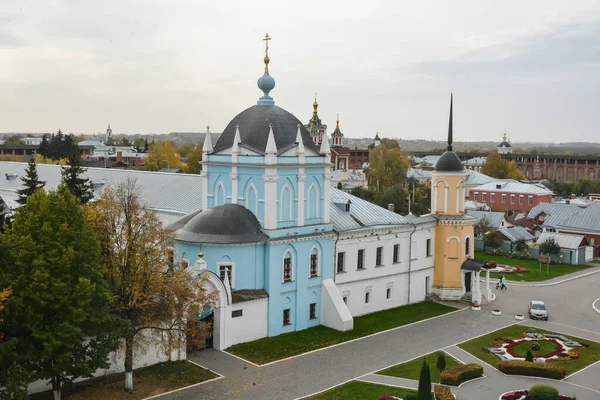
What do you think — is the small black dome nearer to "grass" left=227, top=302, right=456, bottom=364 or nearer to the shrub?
"grass" left=227, top=302, right=456, bottom=364

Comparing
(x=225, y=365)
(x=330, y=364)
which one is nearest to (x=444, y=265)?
(x=330, y=364)

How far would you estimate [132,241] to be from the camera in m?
25.8

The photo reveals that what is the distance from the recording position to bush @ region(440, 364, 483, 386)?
2780 cm

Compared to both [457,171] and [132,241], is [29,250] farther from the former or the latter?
[457,171]

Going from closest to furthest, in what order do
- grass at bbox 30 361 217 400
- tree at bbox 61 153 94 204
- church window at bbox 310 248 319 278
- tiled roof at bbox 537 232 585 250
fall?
grass at bbox 30 361 217 400 → church window at bbox 310 248 319 278 → tree at bbox 61 153 94 204 → tiled roof at bbox 537 232 585 250

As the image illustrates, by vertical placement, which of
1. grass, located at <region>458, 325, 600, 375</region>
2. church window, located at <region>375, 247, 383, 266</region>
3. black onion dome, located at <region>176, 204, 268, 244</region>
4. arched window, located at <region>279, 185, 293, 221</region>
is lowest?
grass, located at <region>458, 325, 600, 375</region>

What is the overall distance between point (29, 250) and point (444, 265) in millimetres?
29567

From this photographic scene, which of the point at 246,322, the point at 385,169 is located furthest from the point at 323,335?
the point at 385,169

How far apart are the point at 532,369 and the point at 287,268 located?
13.3 meters

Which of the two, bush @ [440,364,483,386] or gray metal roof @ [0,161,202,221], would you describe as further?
gray metal roof @ [0,161,202,221]

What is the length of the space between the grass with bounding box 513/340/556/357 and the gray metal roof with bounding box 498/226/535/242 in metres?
31.1

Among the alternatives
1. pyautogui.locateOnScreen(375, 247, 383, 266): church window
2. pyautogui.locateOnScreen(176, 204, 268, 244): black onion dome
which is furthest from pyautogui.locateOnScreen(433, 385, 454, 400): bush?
pyautogui.locateOnScreen(375, 247, 383, 266): church window

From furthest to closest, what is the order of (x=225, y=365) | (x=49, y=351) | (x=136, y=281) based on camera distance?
(x=225, y=365)
(x=136, y=281)
(x=49, y=351)

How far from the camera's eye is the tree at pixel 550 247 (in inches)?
2324
